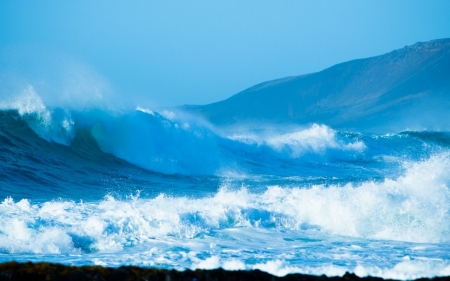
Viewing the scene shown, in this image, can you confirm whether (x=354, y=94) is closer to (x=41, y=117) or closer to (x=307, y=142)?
(x=307, y=142)

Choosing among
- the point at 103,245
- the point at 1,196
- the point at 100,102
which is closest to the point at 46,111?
the point at 100,102

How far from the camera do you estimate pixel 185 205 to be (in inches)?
370

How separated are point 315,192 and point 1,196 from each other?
5968 mm

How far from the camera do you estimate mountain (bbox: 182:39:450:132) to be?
72.8 m

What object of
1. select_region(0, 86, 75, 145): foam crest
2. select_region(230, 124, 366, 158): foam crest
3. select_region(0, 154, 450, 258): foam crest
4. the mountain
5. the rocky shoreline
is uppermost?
the mountain

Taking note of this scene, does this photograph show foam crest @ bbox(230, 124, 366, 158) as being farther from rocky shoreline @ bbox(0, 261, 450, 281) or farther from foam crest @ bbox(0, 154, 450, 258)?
rocky shoreline @ bbox(0, 261, 450, 281)

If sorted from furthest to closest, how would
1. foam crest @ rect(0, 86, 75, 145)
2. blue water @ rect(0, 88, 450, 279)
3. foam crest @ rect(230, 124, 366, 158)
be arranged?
foam crest @ rect(230, 124, 366, 158) → foam crest @ rect(0, 86, 75, 145) → blue water @ rect(0, 88, 450, 279)

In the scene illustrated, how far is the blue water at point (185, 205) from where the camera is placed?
21.2ft

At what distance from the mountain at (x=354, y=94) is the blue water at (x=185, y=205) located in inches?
2109

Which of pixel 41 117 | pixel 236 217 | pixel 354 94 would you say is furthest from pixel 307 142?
pixel 354 94

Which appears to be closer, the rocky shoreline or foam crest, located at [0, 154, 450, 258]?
the rocky shoreline

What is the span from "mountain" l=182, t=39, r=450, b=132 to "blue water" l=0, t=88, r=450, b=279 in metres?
53.6

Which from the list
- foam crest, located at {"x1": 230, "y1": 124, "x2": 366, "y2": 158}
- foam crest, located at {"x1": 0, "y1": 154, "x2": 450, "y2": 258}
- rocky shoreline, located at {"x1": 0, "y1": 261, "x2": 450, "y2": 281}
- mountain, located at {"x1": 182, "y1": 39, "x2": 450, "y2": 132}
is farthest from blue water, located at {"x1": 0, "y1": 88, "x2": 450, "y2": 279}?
mountain, located at {"x1": 182, "y1": 39, "x2": 450, "y2": 132}

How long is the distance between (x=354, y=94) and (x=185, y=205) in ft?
262
